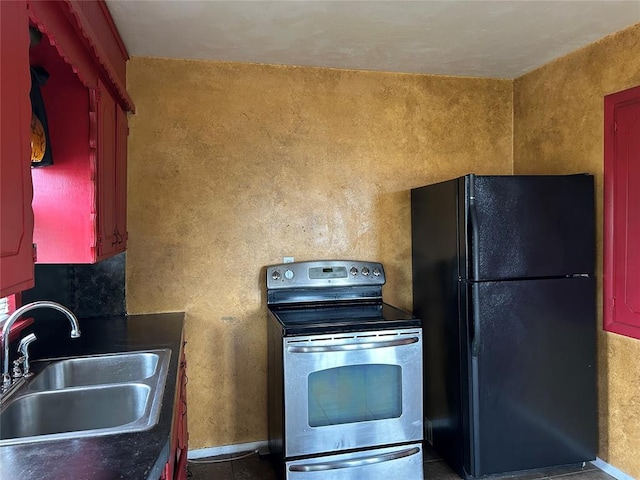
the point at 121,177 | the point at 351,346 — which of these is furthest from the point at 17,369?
the point at 351,346

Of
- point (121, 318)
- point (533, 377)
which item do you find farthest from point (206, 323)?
point (533, 377)

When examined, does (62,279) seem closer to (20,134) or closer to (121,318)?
(121,318)

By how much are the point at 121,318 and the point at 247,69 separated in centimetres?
160

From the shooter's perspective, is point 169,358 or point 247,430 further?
point 247,430

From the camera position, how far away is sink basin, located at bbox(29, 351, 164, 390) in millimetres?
1703

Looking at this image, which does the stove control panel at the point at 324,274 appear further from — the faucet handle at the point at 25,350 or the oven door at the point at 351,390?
the faucet handle at the point at 25,350

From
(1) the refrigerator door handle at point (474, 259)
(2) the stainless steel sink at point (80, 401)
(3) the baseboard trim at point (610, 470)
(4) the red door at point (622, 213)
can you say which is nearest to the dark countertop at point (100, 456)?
(2) the stainless steel sink at point (80, 401)

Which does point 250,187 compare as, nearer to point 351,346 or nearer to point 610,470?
point 351,346

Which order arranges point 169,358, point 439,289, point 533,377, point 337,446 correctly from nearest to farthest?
point 169,358, point 337,446, point 533,377, point 439,289

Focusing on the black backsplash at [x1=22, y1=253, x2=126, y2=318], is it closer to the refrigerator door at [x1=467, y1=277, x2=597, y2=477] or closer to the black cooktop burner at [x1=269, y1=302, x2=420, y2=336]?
the black cooktop burner at [x1=269, y1=302, x2=420, y2=336]

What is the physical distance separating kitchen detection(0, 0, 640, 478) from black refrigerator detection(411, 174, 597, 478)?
0.66 feet

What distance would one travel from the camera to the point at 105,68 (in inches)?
68.4

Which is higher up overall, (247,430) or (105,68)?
(105,68)

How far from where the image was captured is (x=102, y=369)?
5.85 ft
